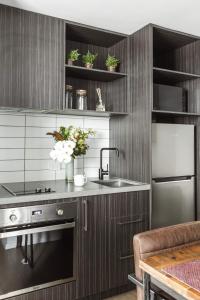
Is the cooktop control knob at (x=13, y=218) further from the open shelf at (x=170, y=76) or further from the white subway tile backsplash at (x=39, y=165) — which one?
the open shelf at (x=170, y=76)

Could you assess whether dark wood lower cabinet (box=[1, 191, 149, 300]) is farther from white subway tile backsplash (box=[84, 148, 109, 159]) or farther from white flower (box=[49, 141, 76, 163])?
white subway tile backsplash (box=[84, 148, 109, 159])

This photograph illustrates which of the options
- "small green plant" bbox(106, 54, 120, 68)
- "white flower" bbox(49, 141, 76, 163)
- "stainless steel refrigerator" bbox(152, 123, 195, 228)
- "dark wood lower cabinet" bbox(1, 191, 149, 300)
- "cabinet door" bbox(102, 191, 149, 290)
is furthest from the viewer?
"small green plant" bbox(106, 54, 120, 68)

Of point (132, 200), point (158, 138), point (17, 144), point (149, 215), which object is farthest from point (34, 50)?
point (149, 215)

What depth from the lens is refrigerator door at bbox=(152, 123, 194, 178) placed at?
7.92 ft

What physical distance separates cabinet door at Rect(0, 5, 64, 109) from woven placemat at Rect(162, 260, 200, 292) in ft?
5.38

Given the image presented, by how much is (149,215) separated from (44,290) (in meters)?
1.04

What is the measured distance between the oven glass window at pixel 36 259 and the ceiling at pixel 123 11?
173 cm

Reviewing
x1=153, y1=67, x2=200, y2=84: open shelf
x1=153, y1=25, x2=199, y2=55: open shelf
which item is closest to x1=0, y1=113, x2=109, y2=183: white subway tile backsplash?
x1=153, y1=67, x2=200, y2=84: open shelf

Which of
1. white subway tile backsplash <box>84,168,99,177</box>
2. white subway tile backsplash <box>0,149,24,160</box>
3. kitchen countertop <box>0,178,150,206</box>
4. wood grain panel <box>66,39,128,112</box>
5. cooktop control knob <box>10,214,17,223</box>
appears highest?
wood grain panel <box>66,39,128,112</box>

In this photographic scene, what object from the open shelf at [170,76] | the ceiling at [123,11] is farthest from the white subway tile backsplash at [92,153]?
the ceiling at [123,11]

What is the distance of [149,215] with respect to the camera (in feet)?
7.80

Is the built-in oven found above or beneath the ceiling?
beneath

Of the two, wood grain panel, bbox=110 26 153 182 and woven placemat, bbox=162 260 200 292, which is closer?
woven placemat, bbox=162 260 200 292

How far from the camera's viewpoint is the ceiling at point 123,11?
2055 mm
